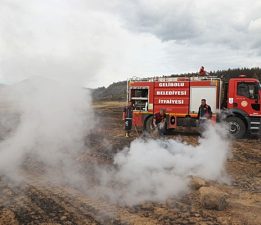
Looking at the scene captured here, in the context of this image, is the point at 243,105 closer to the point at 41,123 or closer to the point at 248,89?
the point at 248,89

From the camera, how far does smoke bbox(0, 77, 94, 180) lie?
9.98 metres

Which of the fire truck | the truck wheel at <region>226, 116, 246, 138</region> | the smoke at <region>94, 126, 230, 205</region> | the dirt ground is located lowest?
the dirt ground

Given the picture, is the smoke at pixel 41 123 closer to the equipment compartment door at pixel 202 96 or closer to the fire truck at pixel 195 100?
the fire truck at pixel 195 100

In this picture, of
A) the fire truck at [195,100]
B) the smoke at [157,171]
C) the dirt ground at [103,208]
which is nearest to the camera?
the dirt ground at [103,208]

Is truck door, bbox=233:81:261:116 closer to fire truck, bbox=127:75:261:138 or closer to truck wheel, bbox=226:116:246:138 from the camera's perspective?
fire truck, bbox=127:75:261:138

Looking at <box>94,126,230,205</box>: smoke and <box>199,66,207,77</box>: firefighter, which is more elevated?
<box>199,66,207,77</box>: firefighter

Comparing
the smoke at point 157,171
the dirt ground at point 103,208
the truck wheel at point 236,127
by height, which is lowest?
the dirt ground at point 103,208

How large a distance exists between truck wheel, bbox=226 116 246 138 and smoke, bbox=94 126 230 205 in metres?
4.38

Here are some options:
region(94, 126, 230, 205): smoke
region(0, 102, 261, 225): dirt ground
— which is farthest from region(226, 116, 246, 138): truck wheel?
region(0, 102, 261, 225): dirt ground

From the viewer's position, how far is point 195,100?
15.7 m

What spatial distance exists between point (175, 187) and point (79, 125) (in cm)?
585

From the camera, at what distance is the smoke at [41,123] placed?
393 inches

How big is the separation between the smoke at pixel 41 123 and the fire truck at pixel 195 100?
5445 millimetres

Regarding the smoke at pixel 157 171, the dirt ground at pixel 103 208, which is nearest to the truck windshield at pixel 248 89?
the smoke at pixel 157 171
